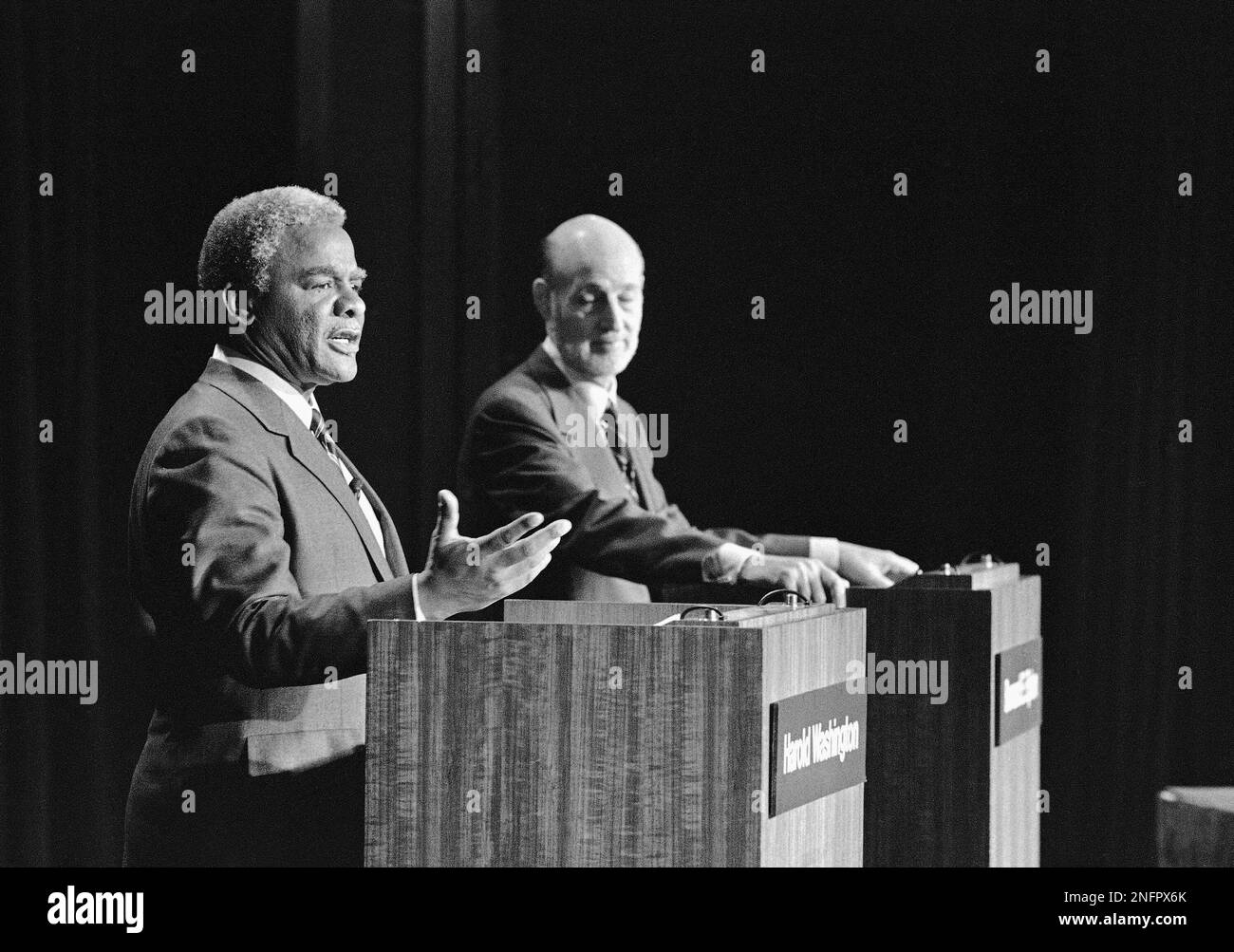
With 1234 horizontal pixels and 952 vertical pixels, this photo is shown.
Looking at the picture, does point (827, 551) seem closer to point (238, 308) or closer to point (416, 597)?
point (238, 308)

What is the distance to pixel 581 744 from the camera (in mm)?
2389

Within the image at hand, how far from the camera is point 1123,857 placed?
197 inches

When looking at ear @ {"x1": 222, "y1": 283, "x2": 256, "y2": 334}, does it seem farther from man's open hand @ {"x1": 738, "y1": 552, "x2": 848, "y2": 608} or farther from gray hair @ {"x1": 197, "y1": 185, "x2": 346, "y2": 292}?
man's open hand @ {"x1": 738, "y1": 552, "x2": 848, "y2": 608}

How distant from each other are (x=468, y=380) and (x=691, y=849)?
8.30ft

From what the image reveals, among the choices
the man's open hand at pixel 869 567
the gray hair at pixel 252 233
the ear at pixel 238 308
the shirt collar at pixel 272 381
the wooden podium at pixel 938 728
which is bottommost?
the wooden podium at pixel 938 728

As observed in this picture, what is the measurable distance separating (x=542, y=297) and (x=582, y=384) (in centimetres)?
27

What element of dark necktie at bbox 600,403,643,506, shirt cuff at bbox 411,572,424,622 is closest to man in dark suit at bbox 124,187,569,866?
shirt cuff at bbox 411,572,424,622

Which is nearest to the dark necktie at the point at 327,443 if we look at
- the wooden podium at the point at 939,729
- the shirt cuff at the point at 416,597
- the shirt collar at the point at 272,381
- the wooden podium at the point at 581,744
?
the shirt collar at the point at 272,381

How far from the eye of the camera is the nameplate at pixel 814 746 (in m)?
2.38

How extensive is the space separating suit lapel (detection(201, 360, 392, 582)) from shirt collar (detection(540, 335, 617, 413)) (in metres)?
1.23

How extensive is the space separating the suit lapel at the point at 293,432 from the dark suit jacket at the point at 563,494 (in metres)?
0.95

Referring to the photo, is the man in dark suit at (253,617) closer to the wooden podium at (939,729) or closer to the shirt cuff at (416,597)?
the shirt cuff at (416,597)

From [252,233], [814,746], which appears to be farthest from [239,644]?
[814,746]
